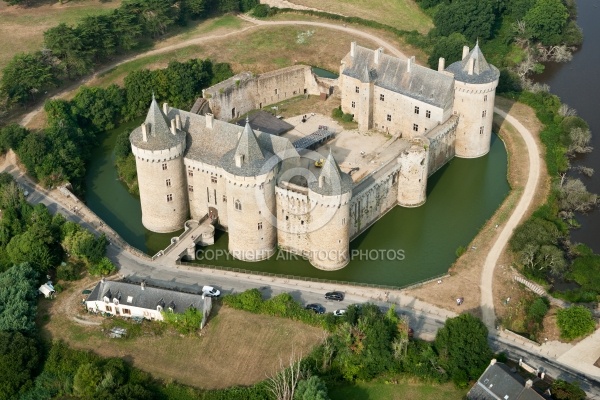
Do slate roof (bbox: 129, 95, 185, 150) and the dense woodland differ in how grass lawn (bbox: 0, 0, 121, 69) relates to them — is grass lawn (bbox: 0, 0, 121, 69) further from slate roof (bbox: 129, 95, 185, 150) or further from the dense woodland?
slate roof (bbox: 129, 95, 185, 150)

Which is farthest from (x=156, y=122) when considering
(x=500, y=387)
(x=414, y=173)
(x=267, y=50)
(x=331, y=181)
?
(x=267, y=50)

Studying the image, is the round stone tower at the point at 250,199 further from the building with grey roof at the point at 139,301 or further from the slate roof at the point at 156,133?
the building with grey roof at the point at 139,301

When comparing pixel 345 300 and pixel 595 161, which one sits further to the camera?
pixel 595 161

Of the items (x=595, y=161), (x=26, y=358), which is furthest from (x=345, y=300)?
(x=595, y=161)

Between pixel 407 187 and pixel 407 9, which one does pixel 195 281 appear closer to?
pixel 407 187

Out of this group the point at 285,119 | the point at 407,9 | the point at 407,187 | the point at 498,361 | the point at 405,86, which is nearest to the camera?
the point at 498,361
